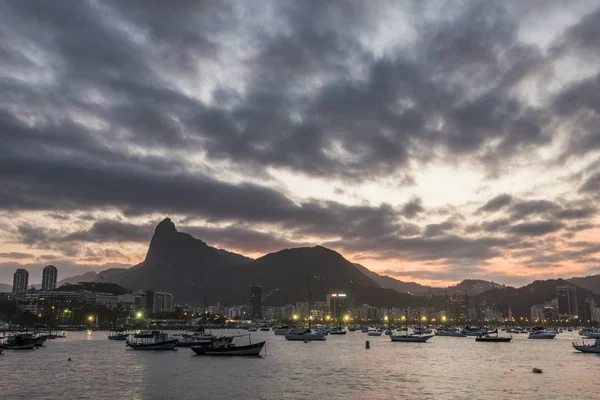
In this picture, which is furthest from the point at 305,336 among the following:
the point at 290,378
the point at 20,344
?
the point at 290,378

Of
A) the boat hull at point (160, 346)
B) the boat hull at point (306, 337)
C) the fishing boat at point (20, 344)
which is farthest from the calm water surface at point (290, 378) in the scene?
the boat hull at point (306, 337)

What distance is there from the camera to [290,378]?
232 feet

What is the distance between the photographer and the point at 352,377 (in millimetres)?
72250

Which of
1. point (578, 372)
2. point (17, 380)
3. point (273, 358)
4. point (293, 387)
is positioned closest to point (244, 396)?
point (293, 387)

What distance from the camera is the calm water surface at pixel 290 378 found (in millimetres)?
57750

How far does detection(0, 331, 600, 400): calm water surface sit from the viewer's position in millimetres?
57750

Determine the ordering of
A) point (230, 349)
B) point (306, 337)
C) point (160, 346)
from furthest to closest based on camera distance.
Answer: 1. point (306, 337)
2. point (160, 346)
3. point (230, 349)

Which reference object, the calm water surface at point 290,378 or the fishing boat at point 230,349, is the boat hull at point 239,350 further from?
the calm water surface at point 290,378

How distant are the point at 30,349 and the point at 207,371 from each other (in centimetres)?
7289

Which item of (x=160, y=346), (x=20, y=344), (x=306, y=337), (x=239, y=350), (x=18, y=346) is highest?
(x=239, y=350)

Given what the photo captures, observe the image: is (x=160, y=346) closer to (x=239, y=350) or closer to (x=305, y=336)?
(x=239, y=350)

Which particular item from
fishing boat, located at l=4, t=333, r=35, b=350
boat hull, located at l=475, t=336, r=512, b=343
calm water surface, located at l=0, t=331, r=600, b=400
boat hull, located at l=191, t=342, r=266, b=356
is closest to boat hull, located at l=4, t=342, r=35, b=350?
fishing boat, located at l=4, t=333, r=35, b=350

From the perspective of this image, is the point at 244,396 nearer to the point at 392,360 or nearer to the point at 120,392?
the point at 120,392

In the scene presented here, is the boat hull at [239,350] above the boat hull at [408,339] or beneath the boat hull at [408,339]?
above
